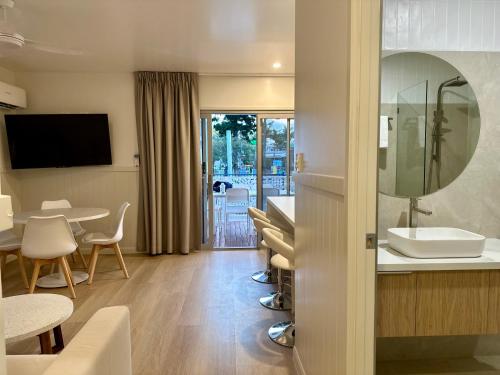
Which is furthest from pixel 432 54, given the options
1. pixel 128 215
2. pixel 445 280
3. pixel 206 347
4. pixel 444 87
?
pixel 128 215

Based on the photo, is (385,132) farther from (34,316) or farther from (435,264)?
(34,316)

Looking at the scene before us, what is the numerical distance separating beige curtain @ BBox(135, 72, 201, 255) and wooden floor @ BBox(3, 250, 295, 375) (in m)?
0.50

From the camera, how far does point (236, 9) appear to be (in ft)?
9.12

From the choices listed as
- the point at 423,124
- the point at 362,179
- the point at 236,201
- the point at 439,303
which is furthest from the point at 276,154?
the point at 362,179

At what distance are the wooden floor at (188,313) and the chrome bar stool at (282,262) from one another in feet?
0.25

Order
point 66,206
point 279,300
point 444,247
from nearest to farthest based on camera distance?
point 444,247, point 279,300, point 66,206

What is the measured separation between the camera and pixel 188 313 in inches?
118

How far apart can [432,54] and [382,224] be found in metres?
1.03

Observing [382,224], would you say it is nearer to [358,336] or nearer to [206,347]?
[358,336]

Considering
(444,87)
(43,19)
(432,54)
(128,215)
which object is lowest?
(128,215)

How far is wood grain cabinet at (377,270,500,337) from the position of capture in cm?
151

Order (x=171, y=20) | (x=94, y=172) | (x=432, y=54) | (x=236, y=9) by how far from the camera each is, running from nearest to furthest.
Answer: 1. (x=432, y=54)
2. (x=236, y=9)
3. (x=171, y=20)
4. (x=94, y=172)

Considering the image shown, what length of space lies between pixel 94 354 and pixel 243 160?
13.6 feet

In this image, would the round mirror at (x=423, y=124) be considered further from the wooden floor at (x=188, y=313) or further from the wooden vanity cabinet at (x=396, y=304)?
the wooden floor at (x=188, y=313)
